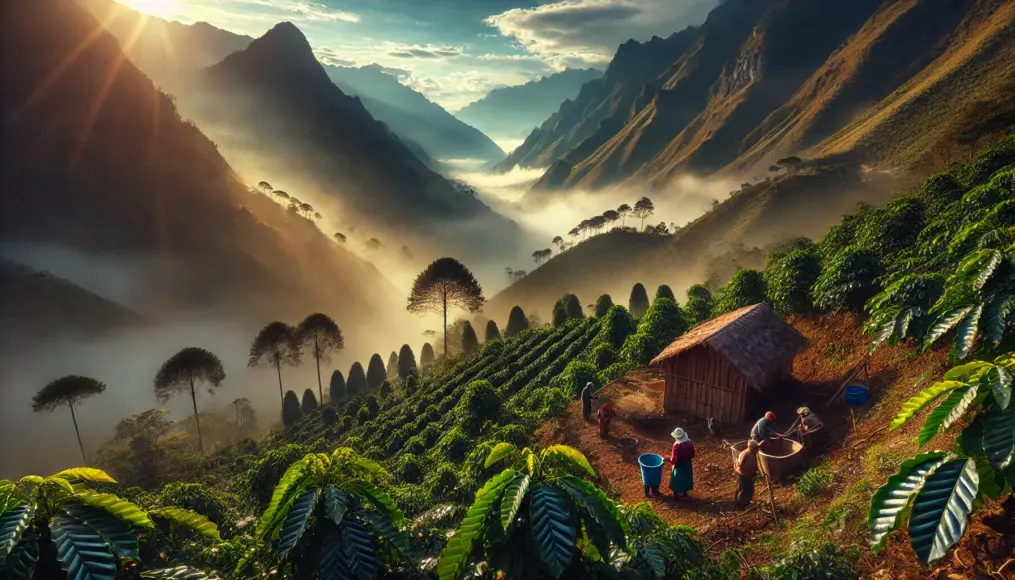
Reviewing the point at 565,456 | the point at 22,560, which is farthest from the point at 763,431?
the point at 22,560

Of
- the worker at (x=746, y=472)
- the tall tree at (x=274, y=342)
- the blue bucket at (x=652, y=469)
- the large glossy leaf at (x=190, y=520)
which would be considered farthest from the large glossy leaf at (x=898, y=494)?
the tall tree at (x=274, y=342)

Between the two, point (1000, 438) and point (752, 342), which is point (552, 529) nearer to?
point (1000, 438)

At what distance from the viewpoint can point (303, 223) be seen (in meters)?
142

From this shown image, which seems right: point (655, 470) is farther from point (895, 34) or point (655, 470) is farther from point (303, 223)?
point (895, 34)

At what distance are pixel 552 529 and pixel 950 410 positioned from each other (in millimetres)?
2804

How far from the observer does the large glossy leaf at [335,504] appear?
3340 mm

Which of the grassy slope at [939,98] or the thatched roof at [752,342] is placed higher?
the grassy slope at [939,98]

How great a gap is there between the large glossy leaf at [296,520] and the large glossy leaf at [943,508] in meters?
3.75

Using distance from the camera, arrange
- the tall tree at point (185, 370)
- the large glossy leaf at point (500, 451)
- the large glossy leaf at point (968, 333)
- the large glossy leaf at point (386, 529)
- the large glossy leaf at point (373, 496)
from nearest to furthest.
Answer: the large glossy leaf at point (386, 529) < the large glossy leaf at point (373, 496) < the large glossy leaf at point (500, 451) < the large glossy leaf at point (968, 333) < the tall tree at point (185, 370)

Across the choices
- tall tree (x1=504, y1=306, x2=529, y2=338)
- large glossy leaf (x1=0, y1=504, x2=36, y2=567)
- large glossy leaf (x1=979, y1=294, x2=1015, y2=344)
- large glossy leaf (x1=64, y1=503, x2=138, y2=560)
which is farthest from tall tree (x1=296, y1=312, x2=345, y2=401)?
large glossy leaf (x1=979, y1=294, x2=1015, y2=344)

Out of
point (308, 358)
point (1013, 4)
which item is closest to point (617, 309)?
point (308, 358)

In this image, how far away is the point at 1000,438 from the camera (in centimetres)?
283

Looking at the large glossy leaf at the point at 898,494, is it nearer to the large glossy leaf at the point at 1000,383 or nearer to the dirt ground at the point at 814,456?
the large glossy leaf at the point at 1000,383

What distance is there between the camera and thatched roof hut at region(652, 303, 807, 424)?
13562 millimetres
